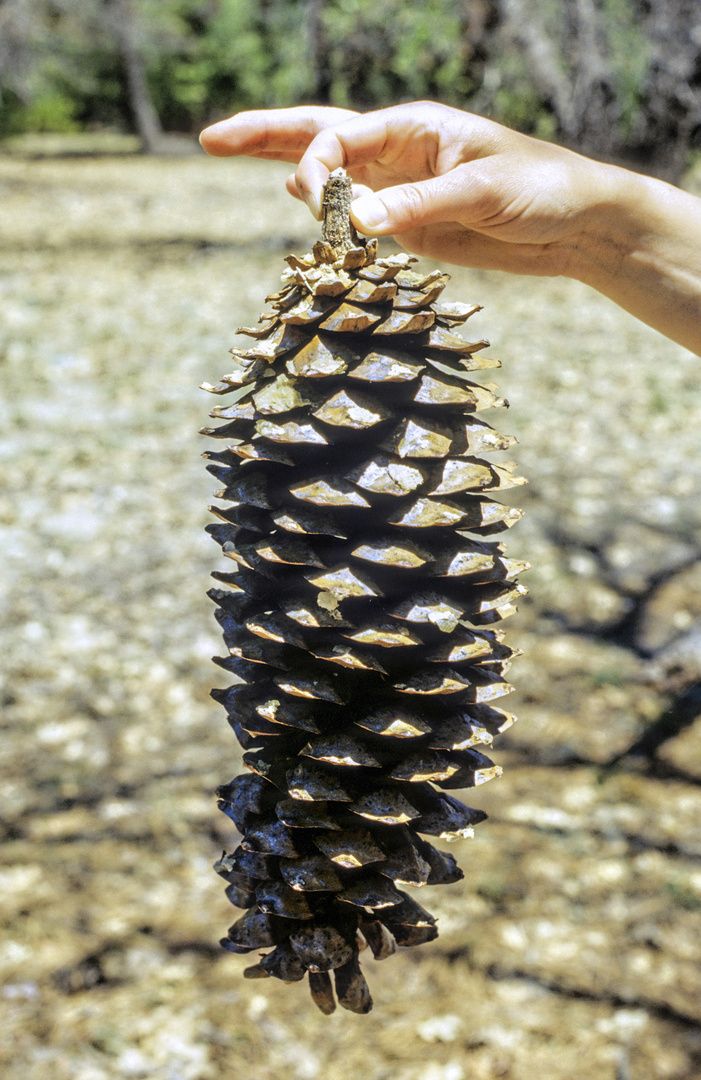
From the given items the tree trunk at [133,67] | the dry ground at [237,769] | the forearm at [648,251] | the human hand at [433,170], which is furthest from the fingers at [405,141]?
the tree trunk at [133,67]

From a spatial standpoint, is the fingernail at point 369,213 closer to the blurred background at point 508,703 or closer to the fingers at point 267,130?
the fingers at point 267,130

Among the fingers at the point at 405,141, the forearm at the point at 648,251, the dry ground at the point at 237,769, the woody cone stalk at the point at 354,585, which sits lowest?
the dry ground at the point at 237,769

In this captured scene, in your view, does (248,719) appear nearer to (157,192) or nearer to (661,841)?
(661,841)

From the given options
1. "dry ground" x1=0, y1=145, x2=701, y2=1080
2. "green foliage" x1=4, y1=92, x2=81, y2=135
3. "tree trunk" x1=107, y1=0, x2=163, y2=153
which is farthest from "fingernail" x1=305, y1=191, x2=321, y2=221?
"green foliage" x1=4, y1=92, x2=81, y2=135

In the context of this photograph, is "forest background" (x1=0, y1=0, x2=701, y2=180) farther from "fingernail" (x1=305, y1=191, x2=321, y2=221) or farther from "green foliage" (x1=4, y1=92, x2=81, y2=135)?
"fingernail" (x1=305, y1=191, x2=321, y2=221)

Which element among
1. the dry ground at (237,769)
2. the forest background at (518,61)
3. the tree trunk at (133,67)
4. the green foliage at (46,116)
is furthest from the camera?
the green foliage at (46,116)

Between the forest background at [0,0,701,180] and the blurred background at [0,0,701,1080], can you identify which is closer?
the blurred background at [0,0,701,1080]

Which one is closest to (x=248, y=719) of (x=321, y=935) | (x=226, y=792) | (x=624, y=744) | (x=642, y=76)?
(x=226, y=792)
